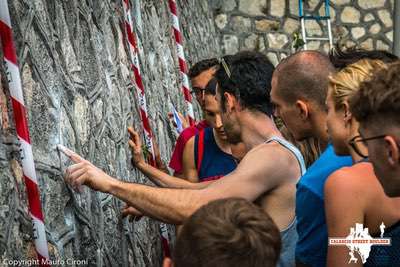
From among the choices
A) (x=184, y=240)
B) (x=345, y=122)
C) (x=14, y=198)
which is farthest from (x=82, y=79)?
(x=184, y=240)

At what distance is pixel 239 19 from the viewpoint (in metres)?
13.0

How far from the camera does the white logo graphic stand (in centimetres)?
252

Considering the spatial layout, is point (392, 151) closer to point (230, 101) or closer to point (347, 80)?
point (347, 80)

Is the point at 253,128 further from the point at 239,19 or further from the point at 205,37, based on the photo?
the point at 239,19

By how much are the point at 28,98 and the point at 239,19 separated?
9900 mm

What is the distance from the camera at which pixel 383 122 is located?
2244 millimetres

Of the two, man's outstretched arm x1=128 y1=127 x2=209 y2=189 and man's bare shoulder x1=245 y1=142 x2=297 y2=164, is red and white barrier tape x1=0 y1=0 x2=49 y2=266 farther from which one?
man's outstretched arm x1=128 y1=127 x2=209 y2=189

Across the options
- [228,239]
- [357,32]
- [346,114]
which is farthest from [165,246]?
[357,32]

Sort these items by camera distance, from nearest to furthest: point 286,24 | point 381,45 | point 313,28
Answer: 1. point 286,24
2. point 313,28
3. point 381,45

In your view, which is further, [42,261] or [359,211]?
[42,261]

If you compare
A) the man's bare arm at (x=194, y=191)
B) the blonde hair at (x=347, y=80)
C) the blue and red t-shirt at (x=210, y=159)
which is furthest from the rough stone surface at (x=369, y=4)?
the blonde hair at (x=347, y=80)

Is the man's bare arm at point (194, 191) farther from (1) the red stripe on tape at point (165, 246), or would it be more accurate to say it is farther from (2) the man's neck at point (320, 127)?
(1) the red stripe on tape at point (165, 246)

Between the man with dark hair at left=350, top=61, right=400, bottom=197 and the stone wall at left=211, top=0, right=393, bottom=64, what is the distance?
10.2m

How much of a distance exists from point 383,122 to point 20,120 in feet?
4.33
